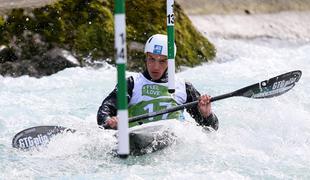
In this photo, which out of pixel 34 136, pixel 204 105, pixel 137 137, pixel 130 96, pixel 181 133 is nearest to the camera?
pixel 137 137

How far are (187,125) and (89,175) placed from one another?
4.04 ft

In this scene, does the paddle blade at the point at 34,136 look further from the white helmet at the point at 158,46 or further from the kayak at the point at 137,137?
the white helmet at the point at 158,46

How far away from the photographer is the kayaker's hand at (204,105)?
6410mm

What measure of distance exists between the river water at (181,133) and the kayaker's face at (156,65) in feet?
1.75

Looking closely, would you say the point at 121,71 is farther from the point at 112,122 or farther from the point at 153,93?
the point at 153,93

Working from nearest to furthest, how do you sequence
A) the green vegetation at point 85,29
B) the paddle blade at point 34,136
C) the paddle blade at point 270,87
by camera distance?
1. the paddle blade at point 34,136
2. the paddle blade at point 270,87
3. the green vegetation at point 85,29

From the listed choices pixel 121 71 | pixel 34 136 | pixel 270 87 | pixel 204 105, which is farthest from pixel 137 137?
pixel 121 71

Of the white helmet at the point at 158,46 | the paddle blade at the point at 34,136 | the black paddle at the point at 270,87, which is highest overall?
the white helmet at the point at 158,46

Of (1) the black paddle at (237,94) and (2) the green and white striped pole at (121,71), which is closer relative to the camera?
(2) the green and white striped pole at (121,71)

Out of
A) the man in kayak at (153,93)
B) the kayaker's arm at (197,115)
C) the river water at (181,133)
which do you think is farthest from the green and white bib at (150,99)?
the river water at (181,133)

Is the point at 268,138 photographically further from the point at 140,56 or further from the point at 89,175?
the point at 140,56

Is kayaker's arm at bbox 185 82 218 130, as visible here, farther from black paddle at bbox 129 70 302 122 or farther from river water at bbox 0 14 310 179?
black paddle at bbox 129 70 302 122

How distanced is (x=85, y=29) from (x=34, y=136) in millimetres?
4615

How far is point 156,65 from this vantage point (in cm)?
671
